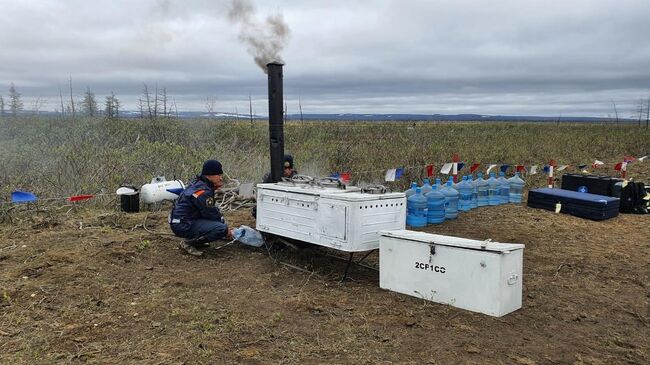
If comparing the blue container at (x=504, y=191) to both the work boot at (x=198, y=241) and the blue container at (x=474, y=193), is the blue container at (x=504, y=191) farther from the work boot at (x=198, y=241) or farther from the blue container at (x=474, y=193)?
the work boot at (x=198, y=241)

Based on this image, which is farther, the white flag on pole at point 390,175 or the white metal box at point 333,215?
the white flag on pole at point 390,175

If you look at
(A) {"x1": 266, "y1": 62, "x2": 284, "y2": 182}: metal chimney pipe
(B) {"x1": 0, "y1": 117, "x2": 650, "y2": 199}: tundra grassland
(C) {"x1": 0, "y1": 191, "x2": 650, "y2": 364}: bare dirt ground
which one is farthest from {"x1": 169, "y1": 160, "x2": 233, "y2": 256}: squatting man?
(B) {"x1": 0, "y1": 117, "x2": 650, "y2": 199}: tundra grassland

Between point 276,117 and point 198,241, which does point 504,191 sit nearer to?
point 276,117

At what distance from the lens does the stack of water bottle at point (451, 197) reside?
8.15m

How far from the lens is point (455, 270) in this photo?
4.59m

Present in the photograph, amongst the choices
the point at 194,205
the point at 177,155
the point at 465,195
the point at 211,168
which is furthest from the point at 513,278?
the point at 177,155

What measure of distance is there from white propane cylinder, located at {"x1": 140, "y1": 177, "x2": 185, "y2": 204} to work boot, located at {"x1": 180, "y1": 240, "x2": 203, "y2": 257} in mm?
2692

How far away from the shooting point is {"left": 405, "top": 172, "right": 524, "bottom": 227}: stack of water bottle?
815 centimetres

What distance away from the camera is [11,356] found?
373 centimetres

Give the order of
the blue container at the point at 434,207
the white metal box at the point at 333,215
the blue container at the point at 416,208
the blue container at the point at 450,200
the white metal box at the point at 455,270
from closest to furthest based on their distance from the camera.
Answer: the white metal box at the point at 455,270, the white metal box at the point at 333,215, the blue container at the point at 416,208, the blue container at the point at 434,207, the blue container at the point at 450,200

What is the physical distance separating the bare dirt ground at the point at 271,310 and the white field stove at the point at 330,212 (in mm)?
510

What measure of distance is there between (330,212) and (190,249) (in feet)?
7.09

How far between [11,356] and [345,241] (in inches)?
118

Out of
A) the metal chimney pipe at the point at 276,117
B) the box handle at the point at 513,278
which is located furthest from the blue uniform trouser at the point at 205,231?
the box handle at the point at 513,278
